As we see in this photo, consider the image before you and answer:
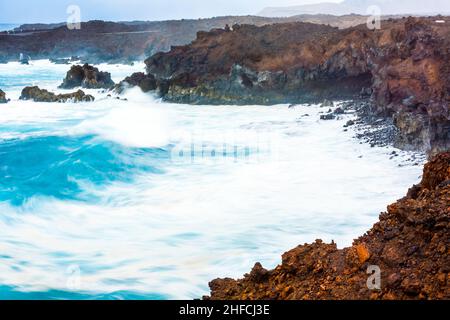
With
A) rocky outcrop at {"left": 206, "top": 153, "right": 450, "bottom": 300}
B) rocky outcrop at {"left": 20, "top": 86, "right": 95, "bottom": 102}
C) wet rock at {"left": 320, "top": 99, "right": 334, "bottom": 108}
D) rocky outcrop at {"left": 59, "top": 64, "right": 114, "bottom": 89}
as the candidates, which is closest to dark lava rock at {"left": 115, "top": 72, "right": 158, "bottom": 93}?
rocky outcrop at {"left": 20, "top": 86, "right": 95, "bottom": 102}

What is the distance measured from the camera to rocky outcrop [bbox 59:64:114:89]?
39.2 m

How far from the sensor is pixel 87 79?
3966 centimetres

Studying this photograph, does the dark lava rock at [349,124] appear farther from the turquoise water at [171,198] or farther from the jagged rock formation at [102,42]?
the jagged rock formation at [102,42]

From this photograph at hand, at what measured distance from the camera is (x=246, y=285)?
18.8 ft

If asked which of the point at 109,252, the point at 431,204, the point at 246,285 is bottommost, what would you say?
the point at 109,252

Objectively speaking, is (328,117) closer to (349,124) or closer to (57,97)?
(349,124)

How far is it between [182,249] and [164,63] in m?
30.1

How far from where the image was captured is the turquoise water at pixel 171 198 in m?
9.70

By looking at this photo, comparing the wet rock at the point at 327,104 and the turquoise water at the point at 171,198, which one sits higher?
the wet rock at the point at 327,104

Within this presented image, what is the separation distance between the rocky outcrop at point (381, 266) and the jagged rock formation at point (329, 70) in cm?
1017

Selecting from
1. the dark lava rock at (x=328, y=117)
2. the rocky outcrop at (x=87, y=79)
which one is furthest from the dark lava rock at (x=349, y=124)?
the rocky outcrop at (x=87, y=79)

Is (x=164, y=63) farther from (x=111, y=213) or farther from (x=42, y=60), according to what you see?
(x=42, y=60)

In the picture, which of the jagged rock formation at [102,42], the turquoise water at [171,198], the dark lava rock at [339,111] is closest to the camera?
the turquoise water at [171,198]
